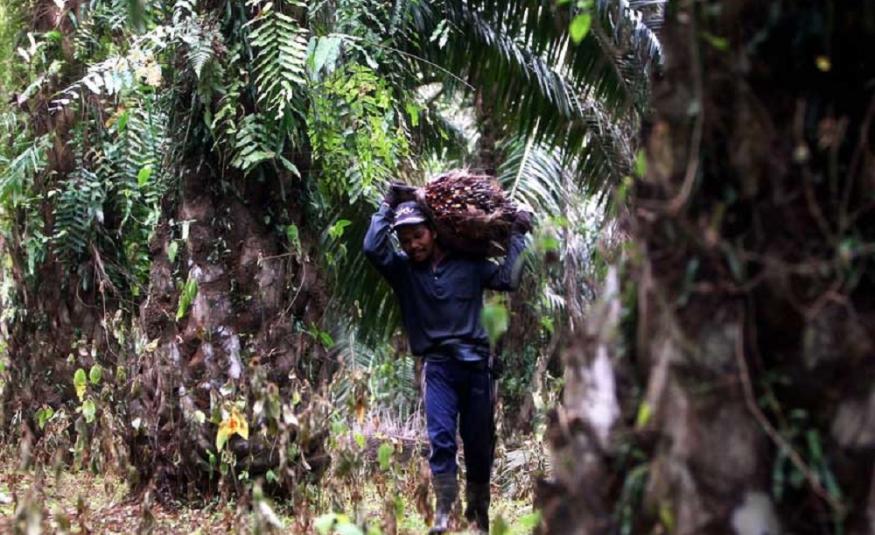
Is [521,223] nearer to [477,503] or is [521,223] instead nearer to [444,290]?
[444,290]

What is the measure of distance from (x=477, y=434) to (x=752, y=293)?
4.23 meters

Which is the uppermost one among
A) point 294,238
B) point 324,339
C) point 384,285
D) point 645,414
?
point 294,238

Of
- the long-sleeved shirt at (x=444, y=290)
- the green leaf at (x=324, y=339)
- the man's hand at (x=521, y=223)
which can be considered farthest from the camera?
the green leaf at (x=324, y=339)

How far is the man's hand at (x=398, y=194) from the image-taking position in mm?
6764

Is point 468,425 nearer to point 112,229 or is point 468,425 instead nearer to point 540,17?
point 540,17

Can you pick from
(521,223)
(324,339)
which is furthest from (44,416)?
(521,223)

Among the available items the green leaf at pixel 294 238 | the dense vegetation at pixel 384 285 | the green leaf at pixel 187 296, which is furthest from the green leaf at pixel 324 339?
the green leaf at pixel 187 296

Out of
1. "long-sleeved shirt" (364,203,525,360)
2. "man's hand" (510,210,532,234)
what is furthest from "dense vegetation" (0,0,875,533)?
"man's hand" (510,210,532,234)

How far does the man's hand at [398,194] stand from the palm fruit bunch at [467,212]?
0.10 meters

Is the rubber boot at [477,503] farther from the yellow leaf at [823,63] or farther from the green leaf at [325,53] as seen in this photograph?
the yellow leaf at [823,63]

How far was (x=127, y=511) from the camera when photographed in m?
7.27

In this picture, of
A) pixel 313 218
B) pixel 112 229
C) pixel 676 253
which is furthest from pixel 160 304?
pixel 676 253

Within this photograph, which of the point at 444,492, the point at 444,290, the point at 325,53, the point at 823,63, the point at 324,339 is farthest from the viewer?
the point at 324,339

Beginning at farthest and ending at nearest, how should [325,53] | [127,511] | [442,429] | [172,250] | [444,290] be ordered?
[172,250]
[127,511]
[325,53]
[444,290]
[442,429]
